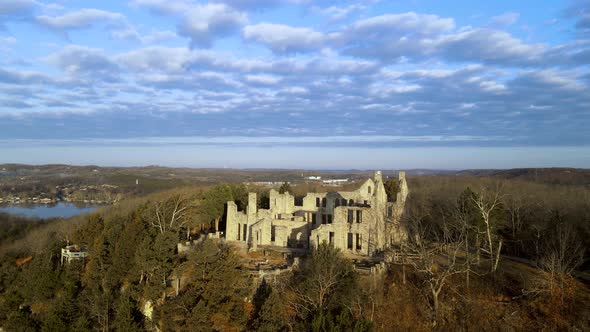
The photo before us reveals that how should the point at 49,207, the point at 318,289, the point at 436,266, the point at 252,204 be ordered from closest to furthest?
the point at 318,289 → the point at 436,266 → the point at 252,204 → the point at 49,207

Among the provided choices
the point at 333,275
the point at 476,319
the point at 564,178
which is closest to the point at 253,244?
the point at 333,275

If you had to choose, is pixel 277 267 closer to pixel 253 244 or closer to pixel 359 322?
pixel 253 244

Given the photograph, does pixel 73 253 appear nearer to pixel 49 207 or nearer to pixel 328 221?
pixel 328 221

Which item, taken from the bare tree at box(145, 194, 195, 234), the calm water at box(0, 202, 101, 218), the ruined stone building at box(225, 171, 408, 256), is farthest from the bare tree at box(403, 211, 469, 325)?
the calm water at box(0, 202, 101, 218)

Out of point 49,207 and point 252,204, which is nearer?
point 252,204

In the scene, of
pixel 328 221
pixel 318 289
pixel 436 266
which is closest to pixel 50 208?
pixel 328 221

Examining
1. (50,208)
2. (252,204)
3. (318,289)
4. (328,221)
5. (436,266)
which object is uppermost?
(252,204)

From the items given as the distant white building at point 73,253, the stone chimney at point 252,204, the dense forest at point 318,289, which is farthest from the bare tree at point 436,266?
the distant white building at point 73,253

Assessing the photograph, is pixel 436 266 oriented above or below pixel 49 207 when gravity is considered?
above
